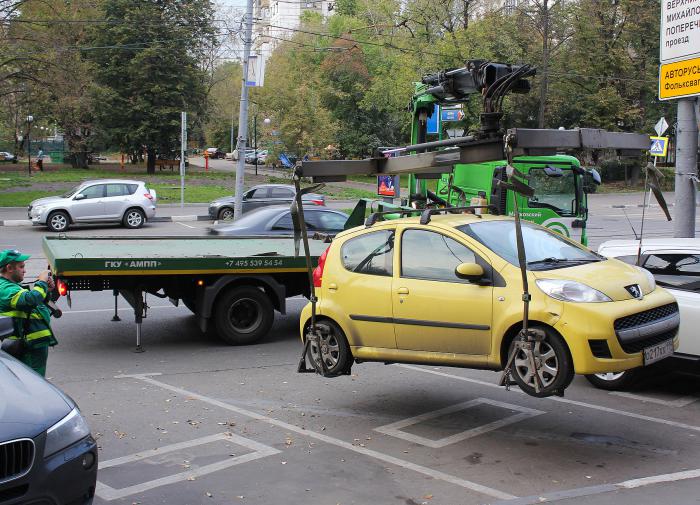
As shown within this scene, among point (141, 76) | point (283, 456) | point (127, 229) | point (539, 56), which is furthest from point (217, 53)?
point (283, 456)

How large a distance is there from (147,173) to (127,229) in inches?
883

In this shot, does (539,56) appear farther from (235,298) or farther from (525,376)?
(525,376)

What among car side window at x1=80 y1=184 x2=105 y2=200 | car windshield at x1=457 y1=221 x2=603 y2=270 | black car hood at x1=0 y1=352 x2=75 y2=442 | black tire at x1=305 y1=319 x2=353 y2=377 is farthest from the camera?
car side window at x1=80 y1=184 x2=105 y2=200

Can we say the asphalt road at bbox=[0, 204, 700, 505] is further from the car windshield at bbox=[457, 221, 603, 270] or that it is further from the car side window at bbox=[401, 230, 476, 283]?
the car windshield at bbox=[457, 221, 603, 270]

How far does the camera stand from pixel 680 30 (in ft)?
37.9

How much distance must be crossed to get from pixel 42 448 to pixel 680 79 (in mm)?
10508

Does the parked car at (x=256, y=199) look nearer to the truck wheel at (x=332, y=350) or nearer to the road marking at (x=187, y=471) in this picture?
the truck wheel at (x=332, y=350)

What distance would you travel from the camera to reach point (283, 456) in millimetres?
6359

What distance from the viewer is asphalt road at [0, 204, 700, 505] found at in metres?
5.65

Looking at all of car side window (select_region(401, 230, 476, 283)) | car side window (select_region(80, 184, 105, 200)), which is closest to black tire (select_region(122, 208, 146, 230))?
car side window (select_region(80, 184, 105, 200))

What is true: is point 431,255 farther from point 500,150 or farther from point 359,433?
point 359,433

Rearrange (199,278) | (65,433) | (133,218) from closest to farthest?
(65,433) < (199,278) < (133,218)

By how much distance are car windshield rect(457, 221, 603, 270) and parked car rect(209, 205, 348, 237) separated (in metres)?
6.56

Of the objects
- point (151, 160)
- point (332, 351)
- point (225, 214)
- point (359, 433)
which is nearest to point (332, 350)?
point (332, 351)
